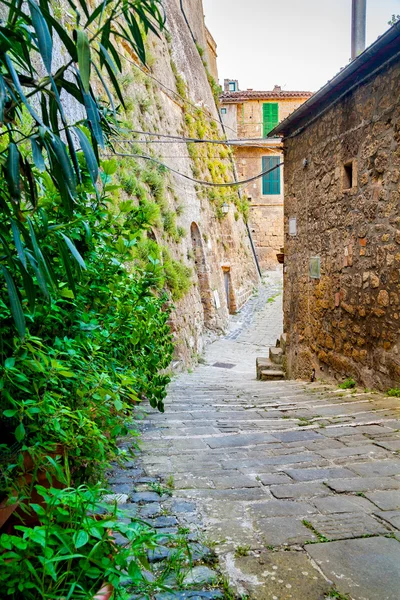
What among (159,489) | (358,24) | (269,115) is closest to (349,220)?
(358,24)

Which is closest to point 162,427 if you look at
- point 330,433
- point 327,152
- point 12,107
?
point 330,433

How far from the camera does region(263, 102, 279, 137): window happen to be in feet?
85.9

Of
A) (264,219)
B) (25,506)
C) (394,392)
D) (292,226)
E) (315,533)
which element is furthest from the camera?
(264,219)

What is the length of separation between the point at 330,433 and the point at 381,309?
1.83 meters

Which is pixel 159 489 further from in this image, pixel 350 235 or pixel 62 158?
pixel 350 235

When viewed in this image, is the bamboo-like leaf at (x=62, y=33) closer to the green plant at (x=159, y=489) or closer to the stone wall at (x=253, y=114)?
the green plant at (x=159, y=489)

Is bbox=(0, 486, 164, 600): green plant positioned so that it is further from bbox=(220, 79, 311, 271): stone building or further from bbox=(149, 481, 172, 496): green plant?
bbox=(220, 79, 311, 271): stone building

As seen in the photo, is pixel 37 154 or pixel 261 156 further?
pixel 261 156

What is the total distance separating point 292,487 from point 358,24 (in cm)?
685

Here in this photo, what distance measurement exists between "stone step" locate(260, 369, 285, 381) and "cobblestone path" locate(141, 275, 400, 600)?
138 inches

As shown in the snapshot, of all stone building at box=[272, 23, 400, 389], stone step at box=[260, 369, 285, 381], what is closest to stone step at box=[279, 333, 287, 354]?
stone step at box=[260, 369, 285, 381]

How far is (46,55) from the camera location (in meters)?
1.11

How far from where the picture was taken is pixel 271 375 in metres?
8.84

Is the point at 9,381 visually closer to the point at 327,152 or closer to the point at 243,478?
the point at 243,478
